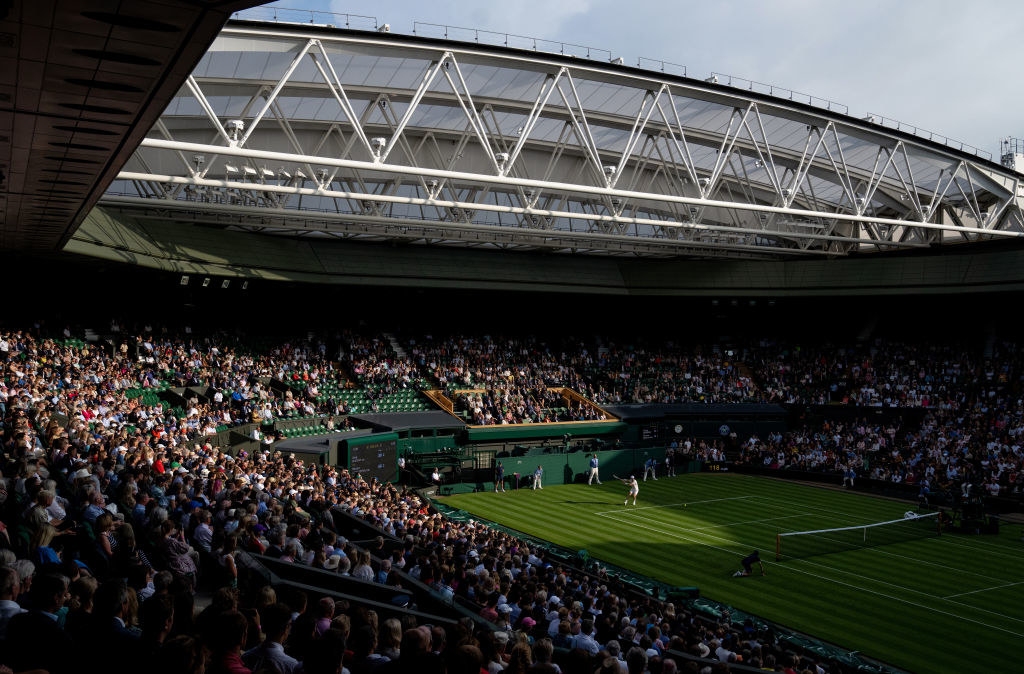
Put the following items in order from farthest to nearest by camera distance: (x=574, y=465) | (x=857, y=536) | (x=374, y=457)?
→ (x=574, y=465) < (x=374, y=457) < (x=857, y=536)

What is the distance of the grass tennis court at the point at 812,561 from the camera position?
17.5 meters

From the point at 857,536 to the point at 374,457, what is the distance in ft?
57.7

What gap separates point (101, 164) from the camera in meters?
12.0

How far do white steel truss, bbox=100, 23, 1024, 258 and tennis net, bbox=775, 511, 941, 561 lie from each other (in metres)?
11.0

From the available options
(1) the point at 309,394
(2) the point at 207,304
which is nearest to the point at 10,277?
(2) the point at 207,304

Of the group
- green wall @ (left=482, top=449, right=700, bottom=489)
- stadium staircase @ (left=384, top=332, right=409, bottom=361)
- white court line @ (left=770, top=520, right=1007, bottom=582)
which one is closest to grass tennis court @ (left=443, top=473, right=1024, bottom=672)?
white court line @ (left=770, top=520, right=1007, bottom=582)

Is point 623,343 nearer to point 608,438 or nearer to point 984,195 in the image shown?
point 608,438

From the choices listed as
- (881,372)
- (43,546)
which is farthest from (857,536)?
(43,546)

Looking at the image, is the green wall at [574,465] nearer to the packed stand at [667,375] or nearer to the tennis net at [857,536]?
the packed stand at [667,375]

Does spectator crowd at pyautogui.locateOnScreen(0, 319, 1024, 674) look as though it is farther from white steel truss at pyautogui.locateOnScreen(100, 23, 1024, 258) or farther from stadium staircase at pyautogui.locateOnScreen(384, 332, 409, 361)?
white steel truss at pyautogui.locateOnScreen(100, 23, 1024, 258)

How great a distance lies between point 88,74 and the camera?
7848 mm

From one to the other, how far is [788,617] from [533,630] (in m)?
9.38

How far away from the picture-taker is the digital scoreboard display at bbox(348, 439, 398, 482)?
29.4m

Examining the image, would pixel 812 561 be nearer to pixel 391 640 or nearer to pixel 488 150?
pixel 488 150
